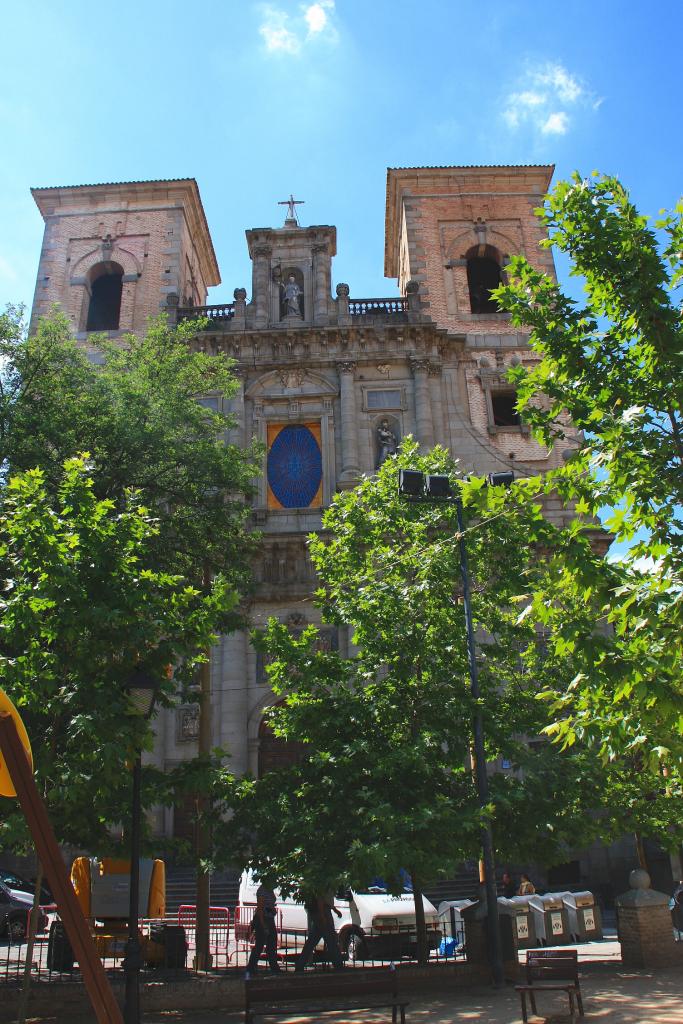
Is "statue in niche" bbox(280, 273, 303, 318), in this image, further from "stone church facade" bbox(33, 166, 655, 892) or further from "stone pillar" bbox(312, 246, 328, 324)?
"stone pillar" bbox(312, 246, 328, 324)

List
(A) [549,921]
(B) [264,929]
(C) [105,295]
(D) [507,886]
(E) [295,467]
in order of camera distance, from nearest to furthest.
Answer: (B) [264,929] < (A) [549,921] < (D) [507,886] < (E) [295,467] < (C) [105,295]

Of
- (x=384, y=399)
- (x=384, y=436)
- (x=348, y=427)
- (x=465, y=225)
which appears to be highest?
(x=465, y=225)

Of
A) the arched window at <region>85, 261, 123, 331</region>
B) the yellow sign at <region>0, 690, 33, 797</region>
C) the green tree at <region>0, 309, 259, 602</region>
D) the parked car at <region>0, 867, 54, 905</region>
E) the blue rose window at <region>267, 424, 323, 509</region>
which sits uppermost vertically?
the arched window at <region>85, 261, 123, 331</region>

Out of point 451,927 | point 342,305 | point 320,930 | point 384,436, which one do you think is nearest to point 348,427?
point 384,436

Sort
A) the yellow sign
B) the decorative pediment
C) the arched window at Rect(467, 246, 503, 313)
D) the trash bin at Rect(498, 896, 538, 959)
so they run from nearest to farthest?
the yellow sign, the trash bin at Rect(498, 896, 538, 959), the decorative pediment, the arched window at Rect(467, 246, 503, 313)

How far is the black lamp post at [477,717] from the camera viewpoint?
11.5m

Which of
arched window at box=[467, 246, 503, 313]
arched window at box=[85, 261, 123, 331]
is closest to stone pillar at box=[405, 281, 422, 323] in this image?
arched window at box=[467, 246, 503, 313]

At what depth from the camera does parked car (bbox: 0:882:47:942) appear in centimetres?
1770

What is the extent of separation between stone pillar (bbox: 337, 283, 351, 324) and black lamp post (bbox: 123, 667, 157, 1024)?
67.1 feet

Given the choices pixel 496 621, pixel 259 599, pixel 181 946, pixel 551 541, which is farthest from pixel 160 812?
pixel 551 541

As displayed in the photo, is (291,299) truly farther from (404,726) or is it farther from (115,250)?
(404,726)

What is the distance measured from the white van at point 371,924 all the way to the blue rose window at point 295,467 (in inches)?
481

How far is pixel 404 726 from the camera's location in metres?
13.7

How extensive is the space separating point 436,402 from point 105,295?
538 inches
